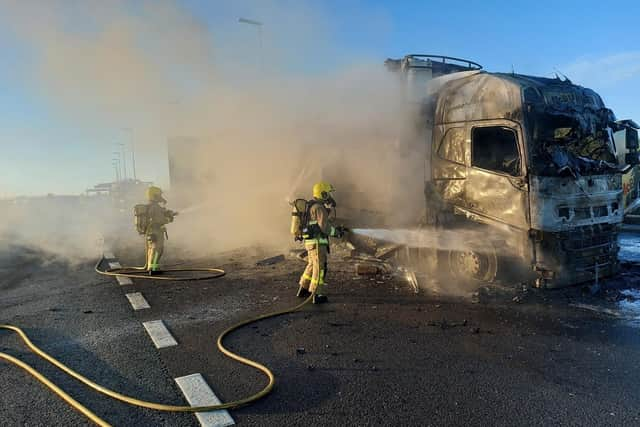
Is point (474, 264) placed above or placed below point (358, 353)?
above

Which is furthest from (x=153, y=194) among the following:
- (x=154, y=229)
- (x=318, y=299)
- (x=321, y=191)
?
(x=318, y=299)

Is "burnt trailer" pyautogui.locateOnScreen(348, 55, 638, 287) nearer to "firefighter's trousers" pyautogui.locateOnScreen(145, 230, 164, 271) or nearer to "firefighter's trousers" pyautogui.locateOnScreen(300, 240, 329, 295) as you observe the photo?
"firefighter's trousers" pyautogui.locateOnScreen(300, 240, 329, 295)

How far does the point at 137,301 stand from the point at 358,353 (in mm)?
3332

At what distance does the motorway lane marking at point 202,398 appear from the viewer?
275 centimetres

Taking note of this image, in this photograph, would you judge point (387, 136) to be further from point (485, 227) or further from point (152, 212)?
point (152, 212)

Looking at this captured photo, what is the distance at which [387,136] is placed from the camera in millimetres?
7230

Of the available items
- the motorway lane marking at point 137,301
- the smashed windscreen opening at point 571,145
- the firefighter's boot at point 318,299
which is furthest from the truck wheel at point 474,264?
the motorway lane marking at point 137,301

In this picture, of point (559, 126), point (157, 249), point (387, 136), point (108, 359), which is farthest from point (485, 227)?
point (157, 249)

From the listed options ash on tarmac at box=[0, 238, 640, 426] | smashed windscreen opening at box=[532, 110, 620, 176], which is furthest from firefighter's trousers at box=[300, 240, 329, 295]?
smashed windscreen opening at box=[532, 110, 620, 176]

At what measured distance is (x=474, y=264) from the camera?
5.96 m

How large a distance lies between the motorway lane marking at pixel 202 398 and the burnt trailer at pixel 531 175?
3962mm

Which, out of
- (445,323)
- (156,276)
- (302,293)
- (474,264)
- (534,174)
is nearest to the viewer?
(445,323)

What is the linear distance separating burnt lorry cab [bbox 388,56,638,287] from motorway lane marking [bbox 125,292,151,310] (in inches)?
167

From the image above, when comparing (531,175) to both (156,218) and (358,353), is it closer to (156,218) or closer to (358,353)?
(358,353)
